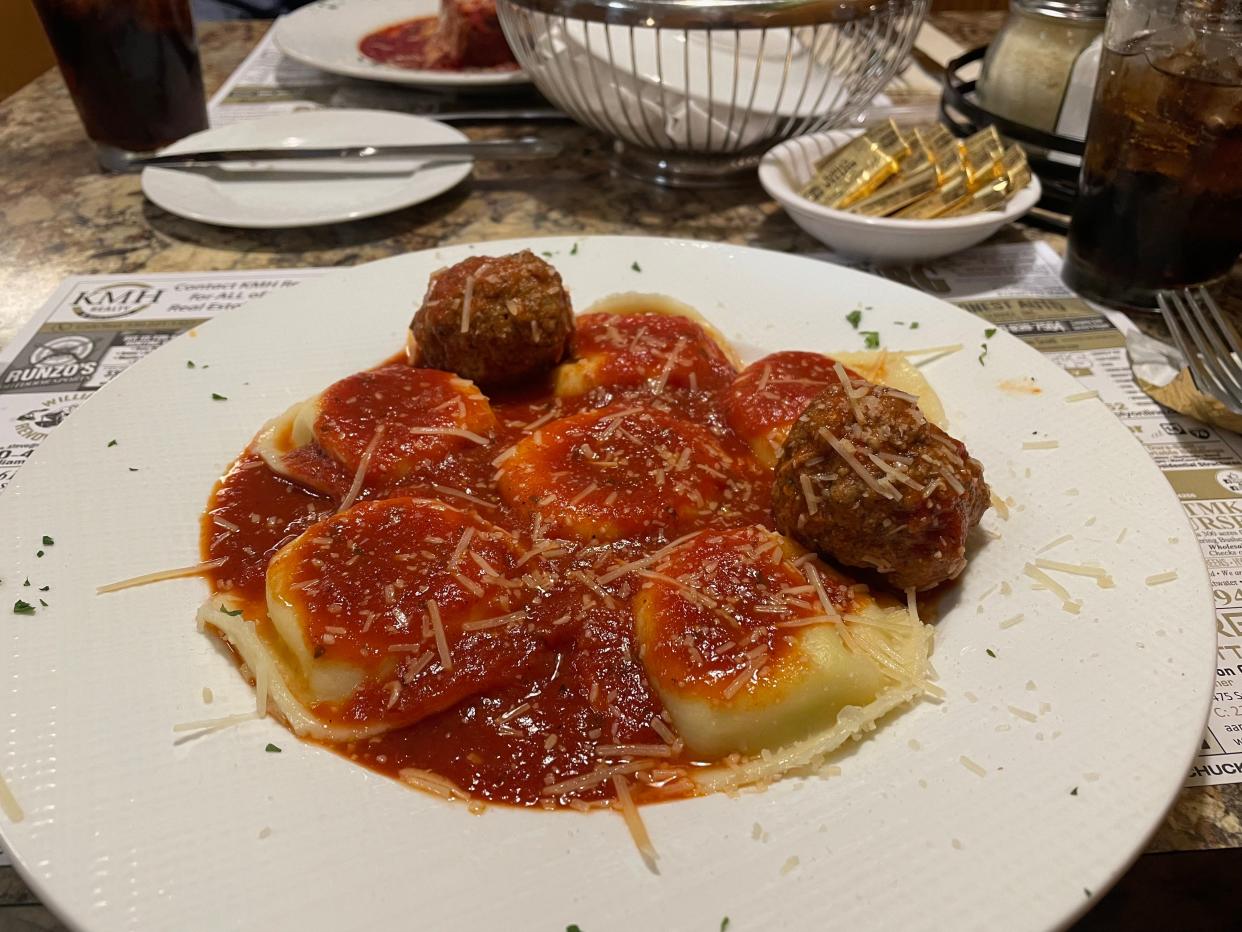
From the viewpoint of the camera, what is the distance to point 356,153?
13.5ft

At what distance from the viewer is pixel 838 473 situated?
2.01 meters

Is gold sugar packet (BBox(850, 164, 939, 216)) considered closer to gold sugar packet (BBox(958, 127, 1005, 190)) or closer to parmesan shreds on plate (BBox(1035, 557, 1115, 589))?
gold sugar packet (BBox(958, 127, 1005, 190))

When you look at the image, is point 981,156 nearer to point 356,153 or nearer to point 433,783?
point 356,153

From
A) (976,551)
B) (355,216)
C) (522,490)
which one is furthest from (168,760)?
(355,216)

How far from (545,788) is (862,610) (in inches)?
32.2

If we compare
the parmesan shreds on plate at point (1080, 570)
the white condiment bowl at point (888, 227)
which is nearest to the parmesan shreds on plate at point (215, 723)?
the parmesan shreds on plate at point (1080, 570)

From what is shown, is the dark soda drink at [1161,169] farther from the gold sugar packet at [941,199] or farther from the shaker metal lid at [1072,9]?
the shaker metal lid at [1072,9]

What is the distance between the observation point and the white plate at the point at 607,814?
4.57ft

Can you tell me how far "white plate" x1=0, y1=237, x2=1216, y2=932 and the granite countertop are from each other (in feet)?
5.98

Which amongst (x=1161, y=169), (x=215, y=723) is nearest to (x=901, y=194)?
(x=1161, y=169)

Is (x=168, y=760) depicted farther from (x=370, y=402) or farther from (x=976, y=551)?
(x=976, y=551)

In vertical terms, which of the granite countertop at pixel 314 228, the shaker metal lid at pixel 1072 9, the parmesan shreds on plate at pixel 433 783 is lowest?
the granite countertop at pixel 314 228

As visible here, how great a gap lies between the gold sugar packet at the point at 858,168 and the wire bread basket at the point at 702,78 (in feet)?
1.25

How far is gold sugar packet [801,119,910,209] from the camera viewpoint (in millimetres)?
3637
